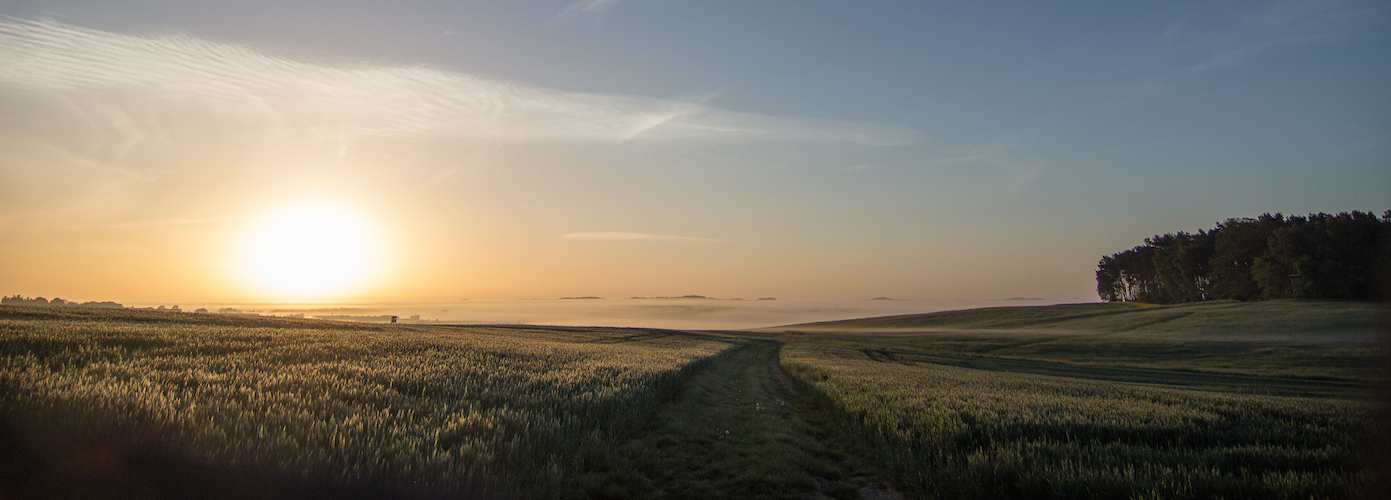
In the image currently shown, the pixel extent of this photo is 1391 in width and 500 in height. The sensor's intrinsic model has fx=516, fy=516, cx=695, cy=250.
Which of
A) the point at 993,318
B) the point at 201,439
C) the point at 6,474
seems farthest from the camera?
the point at 993,318

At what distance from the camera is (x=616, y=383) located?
572 inches

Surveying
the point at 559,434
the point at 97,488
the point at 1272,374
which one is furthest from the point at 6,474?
the point at 1272,374

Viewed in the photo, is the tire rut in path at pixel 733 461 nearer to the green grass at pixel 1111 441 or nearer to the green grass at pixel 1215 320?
the green grass at pixel 1111 441

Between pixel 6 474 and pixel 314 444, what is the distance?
6.67ft

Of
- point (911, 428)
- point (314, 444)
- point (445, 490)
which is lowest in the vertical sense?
point (911, 428)

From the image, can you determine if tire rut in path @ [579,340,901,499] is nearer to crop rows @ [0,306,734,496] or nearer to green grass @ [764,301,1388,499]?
crop rows @ [0,306,734,496]

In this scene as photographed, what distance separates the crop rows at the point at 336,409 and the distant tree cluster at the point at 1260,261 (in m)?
72.0

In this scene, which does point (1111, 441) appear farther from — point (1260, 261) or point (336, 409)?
point (1260, 261)

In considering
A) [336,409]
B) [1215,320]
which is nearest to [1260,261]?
[1215,320]

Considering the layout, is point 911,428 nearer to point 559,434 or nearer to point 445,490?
point 559,434

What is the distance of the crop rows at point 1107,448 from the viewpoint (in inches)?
247

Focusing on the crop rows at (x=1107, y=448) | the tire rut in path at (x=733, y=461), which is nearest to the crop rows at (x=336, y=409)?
the tire rut in path at (x=733, y=461)

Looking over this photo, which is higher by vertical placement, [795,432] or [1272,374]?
[795,432]

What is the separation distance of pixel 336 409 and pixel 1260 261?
409 feet
